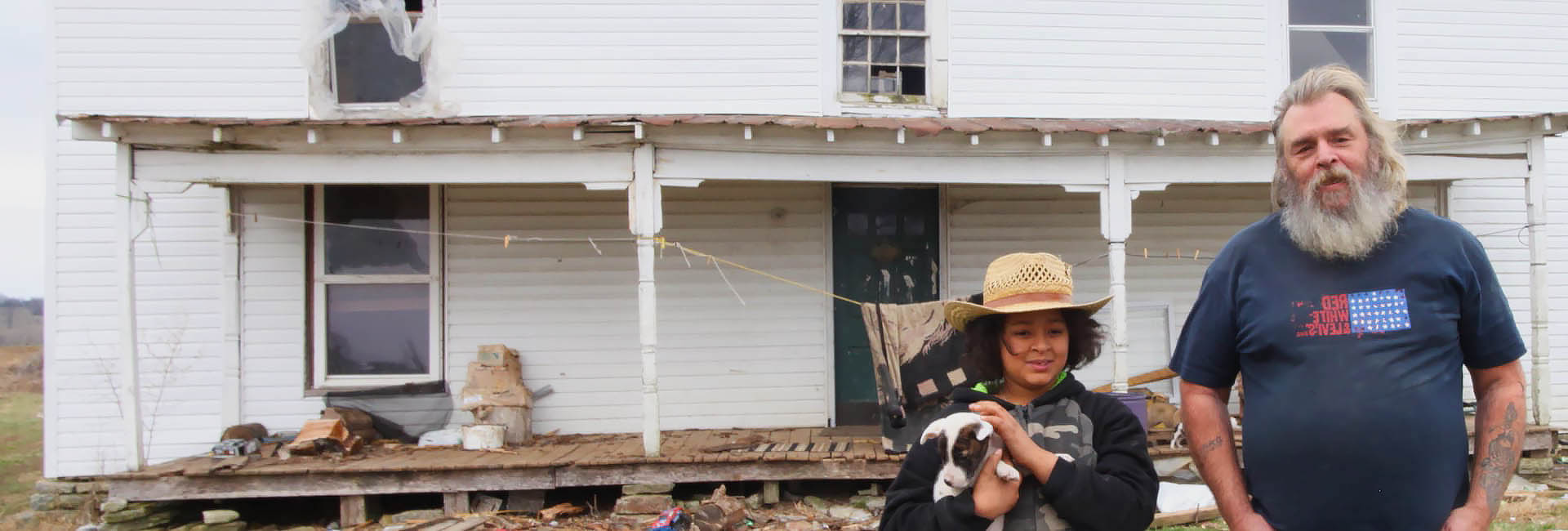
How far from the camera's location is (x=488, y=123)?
20.8ft

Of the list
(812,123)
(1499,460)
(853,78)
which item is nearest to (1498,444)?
(1499,460)

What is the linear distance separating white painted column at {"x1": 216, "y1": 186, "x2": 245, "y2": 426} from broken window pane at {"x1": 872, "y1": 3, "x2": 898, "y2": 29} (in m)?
5.83

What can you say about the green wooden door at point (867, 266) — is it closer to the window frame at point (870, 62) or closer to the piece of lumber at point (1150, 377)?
the window frame at point (870, 62)

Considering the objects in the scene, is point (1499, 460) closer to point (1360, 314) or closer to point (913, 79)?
point (1360, 314)

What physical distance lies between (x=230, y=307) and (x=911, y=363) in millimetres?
5720

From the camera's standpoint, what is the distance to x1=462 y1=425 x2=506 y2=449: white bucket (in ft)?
23.5

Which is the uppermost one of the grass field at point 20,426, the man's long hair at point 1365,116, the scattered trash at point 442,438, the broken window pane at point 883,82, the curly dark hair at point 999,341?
the broken window pane at point 883,82

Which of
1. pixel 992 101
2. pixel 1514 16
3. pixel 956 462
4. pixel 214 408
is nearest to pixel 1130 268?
pixel 992 101

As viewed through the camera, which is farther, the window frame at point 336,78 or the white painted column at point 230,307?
the window frame at point 336,78

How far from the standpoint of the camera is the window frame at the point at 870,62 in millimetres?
8086

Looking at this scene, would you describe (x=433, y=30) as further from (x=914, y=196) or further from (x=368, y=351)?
(x=914, y=196)

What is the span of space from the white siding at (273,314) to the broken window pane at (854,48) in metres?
4.94

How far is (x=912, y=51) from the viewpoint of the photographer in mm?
8250

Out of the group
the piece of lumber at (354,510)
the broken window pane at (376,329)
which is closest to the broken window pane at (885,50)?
the broken window pane at (376,329)
